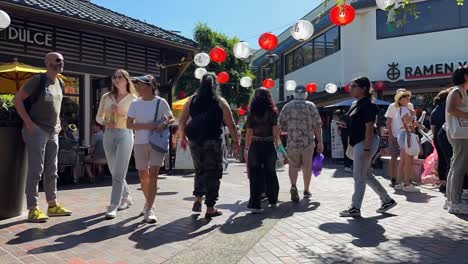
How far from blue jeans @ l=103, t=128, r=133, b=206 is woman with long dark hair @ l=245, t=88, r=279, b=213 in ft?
5.28

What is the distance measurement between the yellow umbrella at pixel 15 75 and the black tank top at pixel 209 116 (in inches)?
168

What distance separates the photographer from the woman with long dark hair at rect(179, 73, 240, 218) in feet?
18.3

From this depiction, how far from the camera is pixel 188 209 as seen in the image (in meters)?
6.32

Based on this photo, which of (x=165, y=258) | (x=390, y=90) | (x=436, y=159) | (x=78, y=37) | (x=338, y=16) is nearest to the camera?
(x=165, y=258)

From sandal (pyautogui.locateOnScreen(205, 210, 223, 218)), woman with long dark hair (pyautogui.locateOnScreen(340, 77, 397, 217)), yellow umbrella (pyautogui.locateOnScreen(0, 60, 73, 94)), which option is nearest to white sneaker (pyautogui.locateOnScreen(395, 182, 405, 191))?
woman with long dark hair (pyautogui.locateOnScreen(340, 77, 397, 217))

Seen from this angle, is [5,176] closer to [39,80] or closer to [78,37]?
[39,80]

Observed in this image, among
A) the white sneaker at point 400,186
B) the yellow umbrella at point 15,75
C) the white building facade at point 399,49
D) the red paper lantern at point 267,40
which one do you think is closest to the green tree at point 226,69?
the white building facade at point 399,49

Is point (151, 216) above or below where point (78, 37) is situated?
below

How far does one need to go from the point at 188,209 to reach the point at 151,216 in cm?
98

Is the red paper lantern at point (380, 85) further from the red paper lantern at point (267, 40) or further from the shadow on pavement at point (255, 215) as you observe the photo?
the shadow on pavement at point (255, 215)

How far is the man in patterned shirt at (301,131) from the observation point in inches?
283

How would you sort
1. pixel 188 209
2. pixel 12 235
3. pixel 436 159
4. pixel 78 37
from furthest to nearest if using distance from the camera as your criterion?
pixel 78 37 → pixel 436 159 → pixel 188 209 → pixel 12 235

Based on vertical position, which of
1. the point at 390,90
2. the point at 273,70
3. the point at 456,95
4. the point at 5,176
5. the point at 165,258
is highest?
the point at 273,70

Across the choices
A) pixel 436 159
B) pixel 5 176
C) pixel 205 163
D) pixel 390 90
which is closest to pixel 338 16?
pixel 436 159
